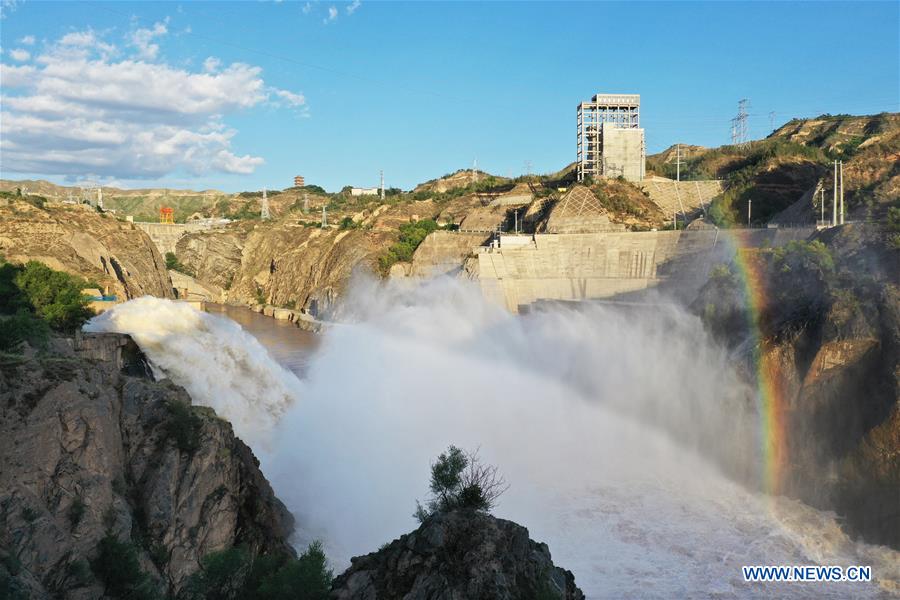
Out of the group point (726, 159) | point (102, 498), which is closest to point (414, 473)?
point (102, 498)

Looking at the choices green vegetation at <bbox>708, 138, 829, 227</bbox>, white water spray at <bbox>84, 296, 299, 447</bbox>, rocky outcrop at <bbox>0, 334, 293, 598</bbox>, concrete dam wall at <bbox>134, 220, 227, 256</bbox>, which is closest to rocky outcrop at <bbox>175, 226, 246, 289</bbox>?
concrete dam wall at <bbox>134, 220, 227, 256</bbox>

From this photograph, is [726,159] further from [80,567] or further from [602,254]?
[80,567]

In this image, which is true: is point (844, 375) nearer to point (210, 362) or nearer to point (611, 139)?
point (210, 362)

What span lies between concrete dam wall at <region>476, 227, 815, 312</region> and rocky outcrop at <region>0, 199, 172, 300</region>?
35.1 metres

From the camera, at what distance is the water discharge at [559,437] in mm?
25938

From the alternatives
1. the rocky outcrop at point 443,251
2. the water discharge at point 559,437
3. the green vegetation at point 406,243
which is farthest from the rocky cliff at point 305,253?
the water discharge at point 559,437

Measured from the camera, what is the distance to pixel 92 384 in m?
19.0

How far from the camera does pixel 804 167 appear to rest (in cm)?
8619

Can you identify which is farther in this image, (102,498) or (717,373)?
(717,373)

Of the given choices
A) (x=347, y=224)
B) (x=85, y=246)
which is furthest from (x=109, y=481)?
(x=347, y=224)

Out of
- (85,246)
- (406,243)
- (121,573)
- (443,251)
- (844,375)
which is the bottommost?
(121,573)

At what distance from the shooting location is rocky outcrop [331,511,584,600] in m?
12.3

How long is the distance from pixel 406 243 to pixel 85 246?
42.4 metres

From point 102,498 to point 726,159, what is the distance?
364ft
